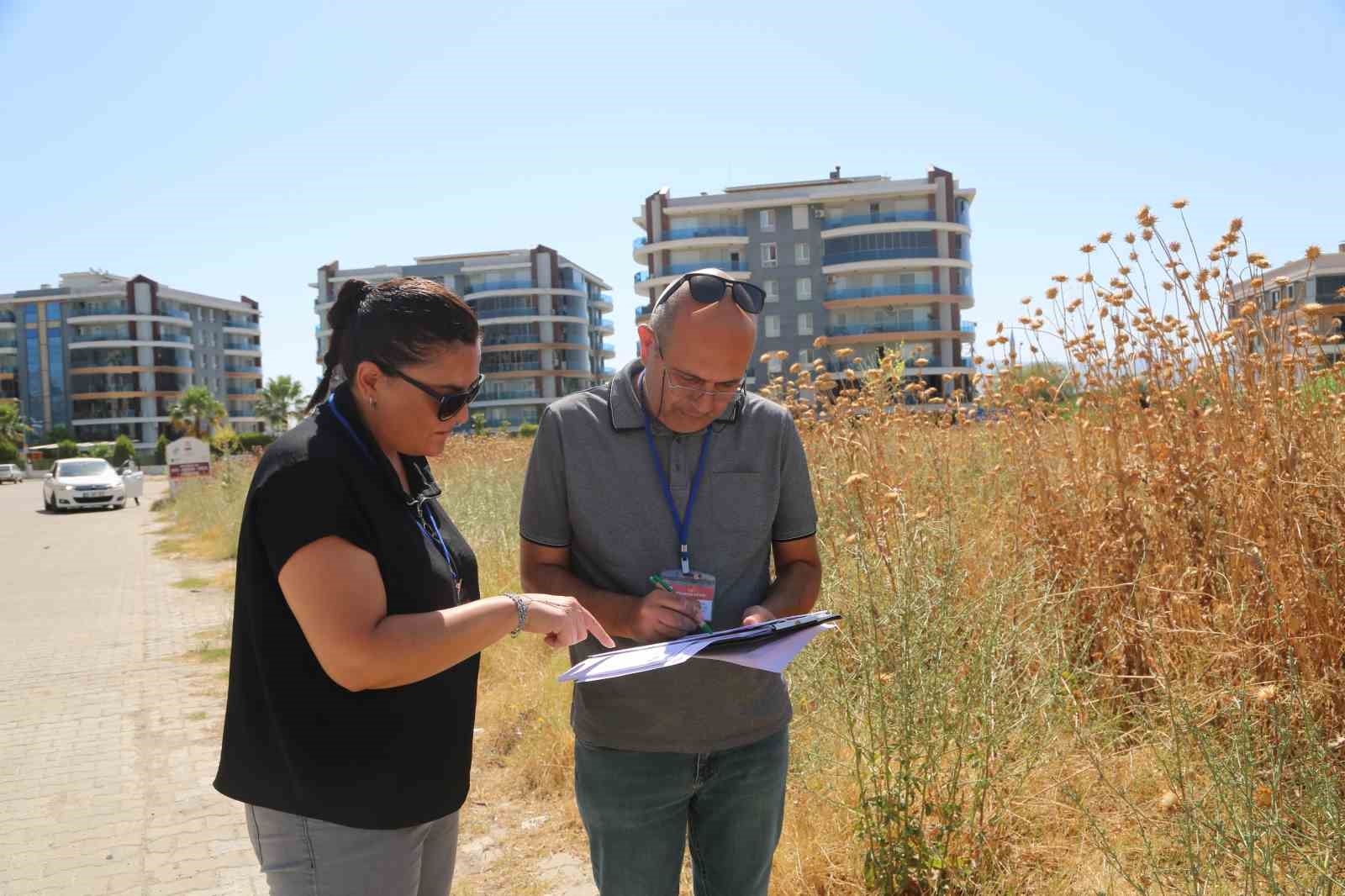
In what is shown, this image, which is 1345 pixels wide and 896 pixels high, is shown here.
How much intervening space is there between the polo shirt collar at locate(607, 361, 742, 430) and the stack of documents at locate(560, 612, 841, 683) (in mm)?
495

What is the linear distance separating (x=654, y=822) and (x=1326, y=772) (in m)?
1.66

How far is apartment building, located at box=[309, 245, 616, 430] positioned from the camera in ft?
289

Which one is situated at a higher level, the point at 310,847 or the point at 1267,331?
the point at 1267,331

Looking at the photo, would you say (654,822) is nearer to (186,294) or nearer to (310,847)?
(310,847)

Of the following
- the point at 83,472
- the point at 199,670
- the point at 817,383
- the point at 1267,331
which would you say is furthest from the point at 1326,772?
the point at 83,472

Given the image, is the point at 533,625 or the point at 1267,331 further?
the point at 1267,331

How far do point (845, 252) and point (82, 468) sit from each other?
51.0m

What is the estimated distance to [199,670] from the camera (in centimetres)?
780

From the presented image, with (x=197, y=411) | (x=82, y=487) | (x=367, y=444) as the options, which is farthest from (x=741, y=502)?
(x=197, y=411)

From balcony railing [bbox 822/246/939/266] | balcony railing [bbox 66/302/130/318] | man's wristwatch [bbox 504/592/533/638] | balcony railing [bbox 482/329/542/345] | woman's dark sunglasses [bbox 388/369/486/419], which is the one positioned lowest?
man's wristwatch [bbox 504/592/533/638]

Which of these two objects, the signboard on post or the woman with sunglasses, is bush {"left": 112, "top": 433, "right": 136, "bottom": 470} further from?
the woman with sunglasses

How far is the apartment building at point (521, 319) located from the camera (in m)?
87.9

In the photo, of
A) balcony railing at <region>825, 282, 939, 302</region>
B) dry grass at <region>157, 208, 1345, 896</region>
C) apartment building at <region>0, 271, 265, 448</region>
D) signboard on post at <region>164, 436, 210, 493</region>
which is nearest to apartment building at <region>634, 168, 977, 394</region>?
balcony railing at <region>825, 282, 939, 302</region>

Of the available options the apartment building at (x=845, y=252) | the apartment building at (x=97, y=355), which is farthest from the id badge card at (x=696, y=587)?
the apartment building at (x=97, y=355)
